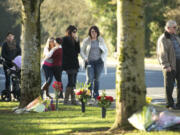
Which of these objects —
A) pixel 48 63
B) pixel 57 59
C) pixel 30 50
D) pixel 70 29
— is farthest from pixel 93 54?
pixel 30 50

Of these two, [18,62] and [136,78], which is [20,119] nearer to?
[136,78]

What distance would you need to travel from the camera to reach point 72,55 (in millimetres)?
13211

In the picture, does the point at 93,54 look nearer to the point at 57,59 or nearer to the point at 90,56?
the point at 90,56

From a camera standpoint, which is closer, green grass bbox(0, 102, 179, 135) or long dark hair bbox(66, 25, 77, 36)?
green grass bbox(0, 102, 179, 135)

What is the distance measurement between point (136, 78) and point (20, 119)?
326cm

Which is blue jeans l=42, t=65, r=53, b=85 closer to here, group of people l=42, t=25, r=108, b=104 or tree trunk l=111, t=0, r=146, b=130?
group of people l=42, t=25, r=108, b=104

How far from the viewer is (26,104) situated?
1156 cm

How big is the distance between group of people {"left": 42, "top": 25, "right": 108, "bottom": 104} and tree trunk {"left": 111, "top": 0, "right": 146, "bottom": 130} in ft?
18.0

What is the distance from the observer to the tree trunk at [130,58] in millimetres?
7453

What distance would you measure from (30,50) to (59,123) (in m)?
2.89

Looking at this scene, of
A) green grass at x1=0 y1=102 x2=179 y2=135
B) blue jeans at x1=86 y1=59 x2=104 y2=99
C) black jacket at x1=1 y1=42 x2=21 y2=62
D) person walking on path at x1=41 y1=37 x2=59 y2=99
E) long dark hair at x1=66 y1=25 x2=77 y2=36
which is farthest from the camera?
black jacket at x1=1 y1=42 x2=21 y2=62

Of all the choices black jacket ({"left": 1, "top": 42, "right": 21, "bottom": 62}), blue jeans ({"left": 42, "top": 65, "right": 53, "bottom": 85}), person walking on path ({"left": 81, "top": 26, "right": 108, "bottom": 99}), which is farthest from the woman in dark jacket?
black jacket ({"left": 1, "top": 42, "right": 21, "bottom": 62})

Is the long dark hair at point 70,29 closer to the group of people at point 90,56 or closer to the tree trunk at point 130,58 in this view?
the group of people at point 90,56

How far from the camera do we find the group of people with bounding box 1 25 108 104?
43.1ft
